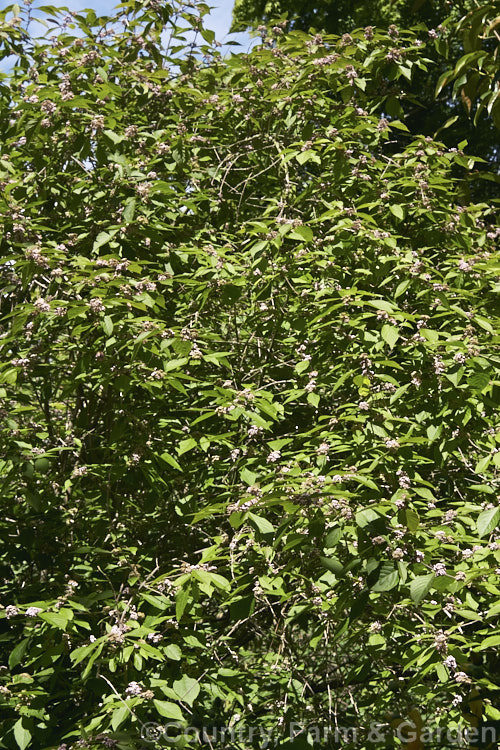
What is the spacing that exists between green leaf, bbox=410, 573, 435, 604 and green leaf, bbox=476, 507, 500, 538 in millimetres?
173

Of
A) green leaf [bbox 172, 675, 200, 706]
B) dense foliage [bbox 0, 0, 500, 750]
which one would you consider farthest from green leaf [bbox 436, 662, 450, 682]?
green leaf [bbox 172, 675, 200, 706]

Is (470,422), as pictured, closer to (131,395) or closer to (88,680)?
(131,395)

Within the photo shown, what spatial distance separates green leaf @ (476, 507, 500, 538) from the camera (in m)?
1.91

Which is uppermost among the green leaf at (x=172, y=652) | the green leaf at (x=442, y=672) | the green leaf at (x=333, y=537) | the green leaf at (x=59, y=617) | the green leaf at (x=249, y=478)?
the green leaf at (x=333, y=537)

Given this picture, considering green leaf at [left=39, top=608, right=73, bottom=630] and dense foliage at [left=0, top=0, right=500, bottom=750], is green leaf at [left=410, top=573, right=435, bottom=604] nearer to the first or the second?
dense foliage at [left=0, top=0, right=500, bottom=750]

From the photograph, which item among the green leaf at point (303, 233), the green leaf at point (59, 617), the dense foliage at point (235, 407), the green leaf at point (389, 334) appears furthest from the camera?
the green leaf at point (303, 233)

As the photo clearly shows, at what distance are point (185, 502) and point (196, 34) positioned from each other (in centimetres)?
261

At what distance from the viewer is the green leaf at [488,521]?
6.27ft

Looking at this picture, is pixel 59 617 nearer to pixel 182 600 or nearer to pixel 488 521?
pixel 182 600

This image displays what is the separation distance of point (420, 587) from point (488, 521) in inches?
9.7

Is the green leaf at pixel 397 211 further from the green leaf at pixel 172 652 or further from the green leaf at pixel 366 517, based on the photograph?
the green leaf at pixel 172 652

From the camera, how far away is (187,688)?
229 cm

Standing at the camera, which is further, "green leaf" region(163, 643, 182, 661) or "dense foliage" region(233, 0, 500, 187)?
"dense foliage" region(233, 0, 500, 187)

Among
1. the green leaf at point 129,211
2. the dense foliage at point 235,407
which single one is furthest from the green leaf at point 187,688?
the green leaf at point 129,211
